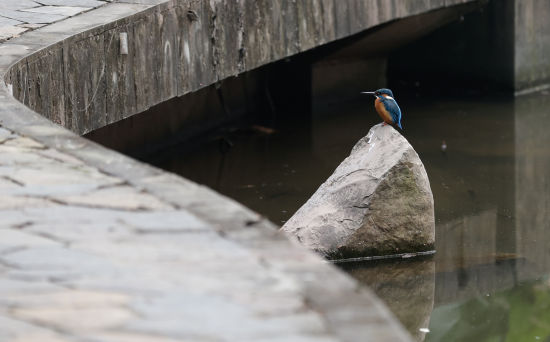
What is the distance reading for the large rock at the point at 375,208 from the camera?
667 cm

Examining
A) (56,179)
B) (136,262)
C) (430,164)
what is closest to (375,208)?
(56,179)

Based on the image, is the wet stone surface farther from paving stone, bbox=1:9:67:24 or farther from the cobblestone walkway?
paving stone, bbox=1:9:67:24

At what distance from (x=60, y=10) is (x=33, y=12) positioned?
0.21 m

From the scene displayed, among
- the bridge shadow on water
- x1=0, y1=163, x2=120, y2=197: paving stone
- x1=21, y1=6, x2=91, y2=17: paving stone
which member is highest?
x1=0, y1=163, x2=120, y2=197: paving stone

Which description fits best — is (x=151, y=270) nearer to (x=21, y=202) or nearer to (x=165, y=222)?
(x=165, y=222)

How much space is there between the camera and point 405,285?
6508mm

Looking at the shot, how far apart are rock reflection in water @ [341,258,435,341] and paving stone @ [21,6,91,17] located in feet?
9.69

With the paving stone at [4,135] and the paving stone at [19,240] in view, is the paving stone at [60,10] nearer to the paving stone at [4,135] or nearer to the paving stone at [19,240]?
the paving stone at [4,135]

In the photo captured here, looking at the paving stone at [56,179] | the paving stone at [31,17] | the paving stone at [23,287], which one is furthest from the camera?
the paving stone at [31,17]

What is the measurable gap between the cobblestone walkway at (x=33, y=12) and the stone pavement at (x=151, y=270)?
344cm

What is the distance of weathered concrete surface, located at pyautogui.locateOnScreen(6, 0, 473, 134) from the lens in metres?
6.85

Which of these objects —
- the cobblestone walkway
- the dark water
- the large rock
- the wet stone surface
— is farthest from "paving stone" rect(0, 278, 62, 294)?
the cobblestone walkway

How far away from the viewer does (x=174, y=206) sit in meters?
3.38

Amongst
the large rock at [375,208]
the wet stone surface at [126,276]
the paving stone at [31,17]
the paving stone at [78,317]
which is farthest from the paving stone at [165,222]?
the paving stone at [31,17]
